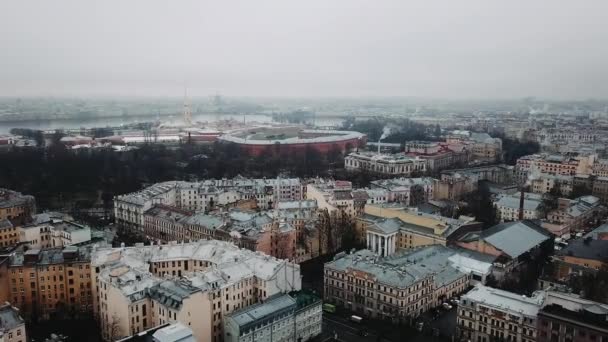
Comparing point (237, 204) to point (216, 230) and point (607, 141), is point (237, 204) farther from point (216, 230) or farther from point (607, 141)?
point (607, 141)

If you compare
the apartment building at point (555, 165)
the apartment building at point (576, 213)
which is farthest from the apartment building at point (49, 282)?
the apartment building at point (555, 165)

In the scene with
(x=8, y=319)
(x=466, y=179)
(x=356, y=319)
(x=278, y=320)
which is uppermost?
(x=8, y=319)

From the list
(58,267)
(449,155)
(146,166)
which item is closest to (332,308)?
(58,267)

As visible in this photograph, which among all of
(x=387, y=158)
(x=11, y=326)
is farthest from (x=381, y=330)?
(x=387, y=158)

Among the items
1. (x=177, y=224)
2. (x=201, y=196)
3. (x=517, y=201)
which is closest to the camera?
(x=177, y=224)

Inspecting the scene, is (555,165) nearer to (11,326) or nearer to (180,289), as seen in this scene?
(180,289)

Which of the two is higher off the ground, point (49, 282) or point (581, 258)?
point (49, 282)
